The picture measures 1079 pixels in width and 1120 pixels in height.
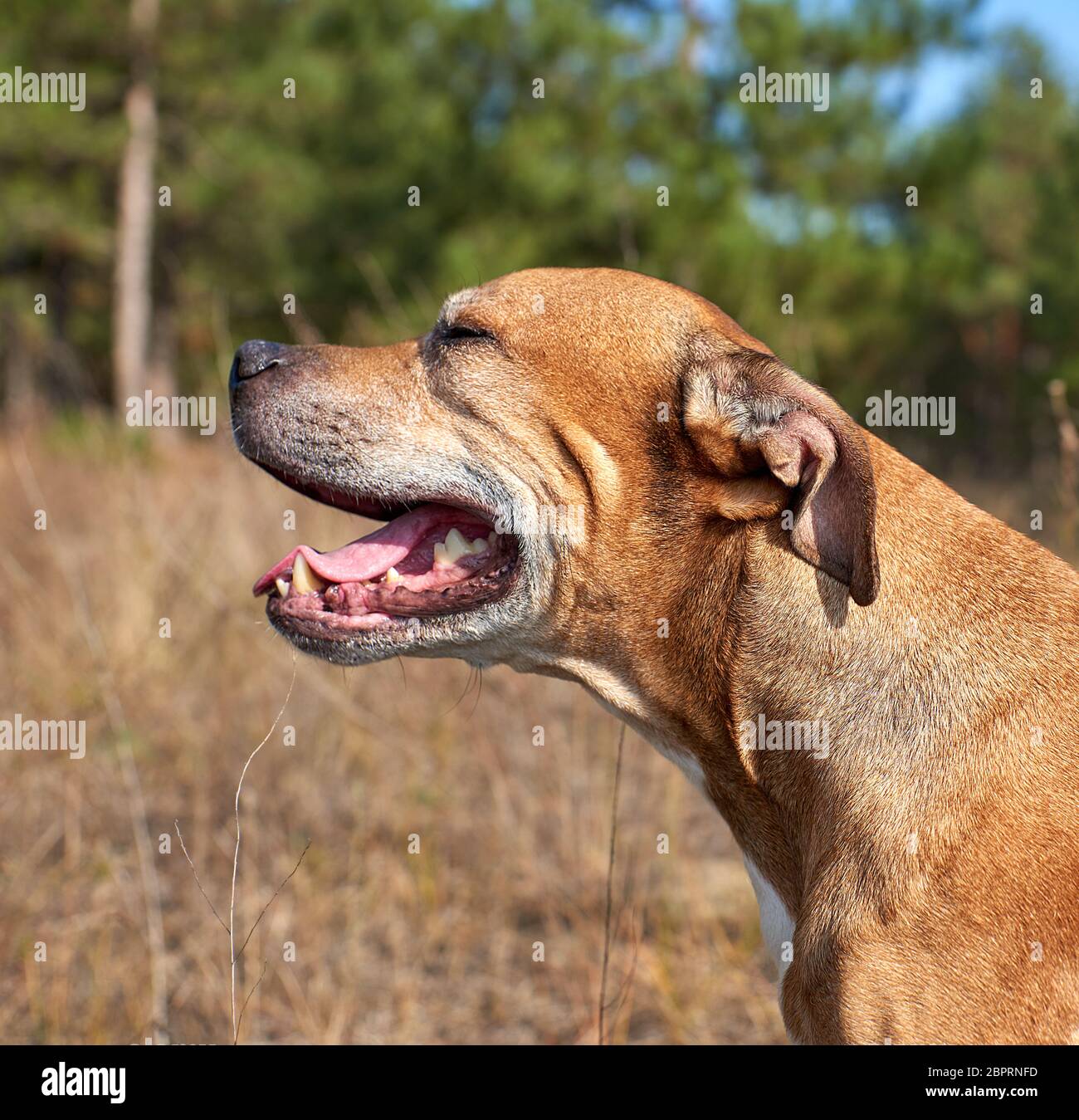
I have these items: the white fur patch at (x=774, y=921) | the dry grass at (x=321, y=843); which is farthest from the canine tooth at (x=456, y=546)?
the dry grass at (x=321, y=843)

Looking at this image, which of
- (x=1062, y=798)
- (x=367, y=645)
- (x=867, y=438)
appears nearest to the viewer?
(x=1062, y=798)

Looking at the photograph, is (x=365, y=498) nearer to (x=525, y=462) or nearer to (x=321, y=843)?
(x=525, y=462)

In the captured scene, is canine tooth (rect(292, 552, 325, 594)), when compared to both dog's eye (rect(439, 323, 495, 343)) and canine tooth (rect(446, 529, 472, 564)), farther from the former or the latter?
dog's eye (rect(439, 323, 495, 343))

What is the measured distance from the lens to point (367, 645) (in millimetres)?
2787

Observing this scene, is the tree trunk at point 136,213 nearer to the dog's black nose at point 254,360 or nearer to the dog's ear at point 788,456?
the dog's black nose at point 254,360

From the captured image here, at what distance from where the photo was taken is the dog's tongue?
288cm

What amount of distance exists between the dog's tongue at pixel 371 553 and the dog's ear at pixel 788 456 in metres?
0.76

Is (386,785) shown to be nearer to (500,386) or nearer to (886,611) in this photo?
(500,386)

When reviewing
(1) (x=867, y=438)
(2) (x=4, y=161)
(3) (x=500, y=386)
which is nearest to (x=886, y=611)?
(1) (x=867, y=438)

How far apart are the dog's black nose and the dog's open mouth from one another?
0.28 metres

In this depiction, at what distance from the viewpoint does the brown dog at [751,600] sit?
2.09 metres

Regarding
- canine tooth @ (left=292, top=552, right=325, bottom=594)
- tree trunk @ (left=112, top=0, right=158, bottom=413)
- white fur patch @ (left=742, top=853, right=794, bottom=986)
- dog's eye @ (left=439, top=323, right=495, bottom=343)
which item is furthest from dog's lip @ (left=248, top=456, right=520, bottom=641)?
tree trunk @ (left=112, top=0, right=158, bottom=413)

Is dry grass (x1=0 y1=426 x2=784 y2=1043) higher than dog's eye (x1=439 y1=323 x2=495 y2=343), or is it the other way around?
dog's eye (x1=439 y1=323 x2=495 y2=343)

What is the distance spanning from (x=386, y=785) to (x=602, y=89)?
1197 cm
